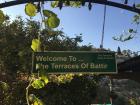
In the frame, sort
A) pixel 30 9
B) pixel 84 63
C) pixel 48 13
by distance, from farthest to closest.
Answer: pixel 84 63, pixel 30 9, pixel 48 13

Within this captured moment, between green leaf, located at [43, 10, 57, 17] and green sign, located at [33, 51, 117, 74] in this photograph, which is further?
green sign, located at [33, 51, 117, 74]

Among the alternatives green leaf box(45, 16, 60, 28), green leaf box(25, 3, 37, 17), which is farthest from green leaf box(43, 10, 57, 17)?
green leaf box(25, 3, 37, 17)

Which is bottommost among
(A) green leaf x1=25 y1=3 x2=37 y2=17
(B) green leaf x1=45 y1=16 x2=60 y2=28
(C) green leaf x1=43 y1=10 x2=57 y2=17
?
(B) green leaf x1=45 y1=16 x2=60 y2=28

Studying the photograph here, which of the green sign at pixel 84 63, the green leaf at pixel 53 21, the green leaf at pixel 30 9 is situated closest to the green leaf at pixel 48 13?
the green leaf at pixel 53 21

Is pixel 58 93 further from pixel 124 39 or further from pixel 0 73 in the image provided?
pixel 124 39

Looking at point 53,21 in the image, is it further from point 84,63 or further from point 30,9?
point 84,63

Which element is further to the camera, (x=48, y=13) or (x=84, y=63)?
(x=84, y=63)

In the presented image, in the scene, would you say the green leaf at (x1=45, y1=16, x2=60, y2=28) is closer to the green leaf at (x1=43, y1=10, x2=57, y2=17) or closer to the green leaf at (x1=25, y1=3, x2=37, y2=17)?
the green leaf at (x1=43, y1=10, x2=57, y2=17)

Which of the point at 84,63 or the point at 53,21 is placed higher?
the point at 84,63

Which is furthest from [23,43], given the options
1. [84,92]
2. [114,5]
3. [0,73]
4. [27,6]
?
[27,6]

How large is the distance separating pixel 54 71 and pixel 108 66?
0.76 metres

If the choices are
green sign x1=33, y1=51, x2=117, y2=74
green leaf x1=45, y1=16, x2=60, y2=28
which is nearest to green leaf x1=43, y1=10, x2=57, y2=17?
green leaf x1=45, y1=16, x2=60, y2=28

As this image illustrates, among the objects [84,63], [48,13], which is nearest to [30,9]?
[48,13]

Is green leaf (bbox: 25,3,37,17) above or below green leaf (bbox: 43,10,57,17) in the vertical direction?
above
